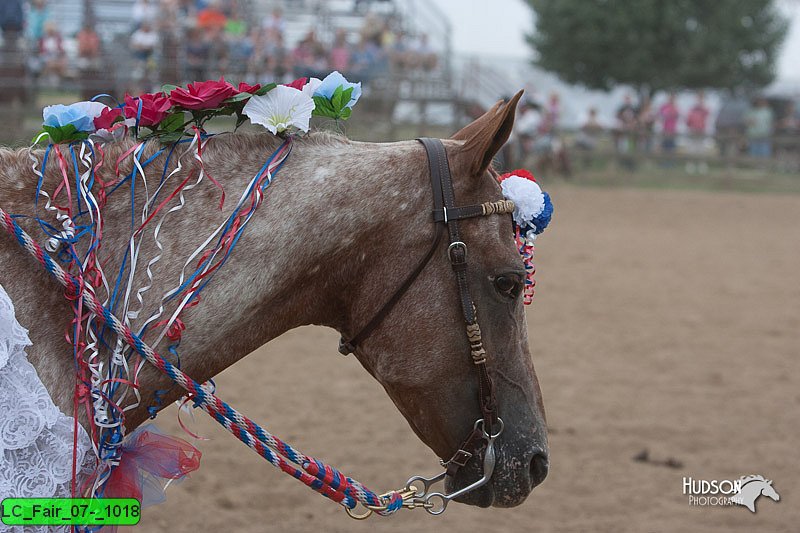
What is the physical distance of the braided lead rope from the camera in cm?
208

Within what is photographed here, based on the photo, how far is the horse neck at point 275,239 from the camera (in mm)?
2199

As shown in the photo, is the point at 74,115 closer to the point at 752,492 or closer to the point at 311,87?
the point at 311,87

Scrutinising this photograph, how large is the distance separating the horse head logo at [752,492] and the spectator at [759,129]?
19.8 m

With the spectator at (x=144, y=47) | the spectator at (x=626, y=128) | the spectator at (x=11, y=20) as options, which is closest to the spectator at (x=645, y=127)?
the spectator at (x=626, y=128)

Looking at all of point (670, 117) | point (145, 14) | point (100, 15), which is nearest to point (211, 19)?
point (145, 14)

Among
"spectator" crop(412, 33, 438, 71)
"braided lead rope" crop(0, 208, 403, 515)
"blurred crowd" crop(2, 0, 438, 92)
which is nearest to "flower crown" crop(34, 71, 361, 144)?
"braided lead rope" crop(0, 208, 403, 515)

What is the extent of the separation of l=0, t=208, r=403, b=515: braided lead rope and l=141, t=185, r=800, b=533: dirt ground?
1933mm

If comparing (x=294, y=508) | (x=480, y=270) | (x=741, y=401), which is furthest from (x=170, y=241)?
(x=741, y=401)

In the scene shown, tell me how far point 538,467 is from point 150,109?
1490 mm

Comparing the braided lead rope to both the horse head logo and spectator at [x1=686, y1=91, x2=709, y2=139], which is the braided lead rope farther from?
spectator at [x1=686, y1=91, x2=709, y2=139]

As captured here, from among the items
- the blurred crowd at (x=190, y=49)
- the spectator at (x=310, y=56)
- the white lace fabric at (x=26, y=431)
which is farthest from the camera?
the spectator at (x=310, y=56)

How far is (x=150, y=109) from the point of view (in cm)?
235

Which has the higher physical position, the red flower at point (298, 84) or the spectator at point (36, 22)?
the red flower at point (298, 84)

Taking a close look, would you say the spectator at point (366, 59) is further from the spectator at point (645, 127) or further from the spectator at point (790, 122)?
the spectator at point (790, 122)
